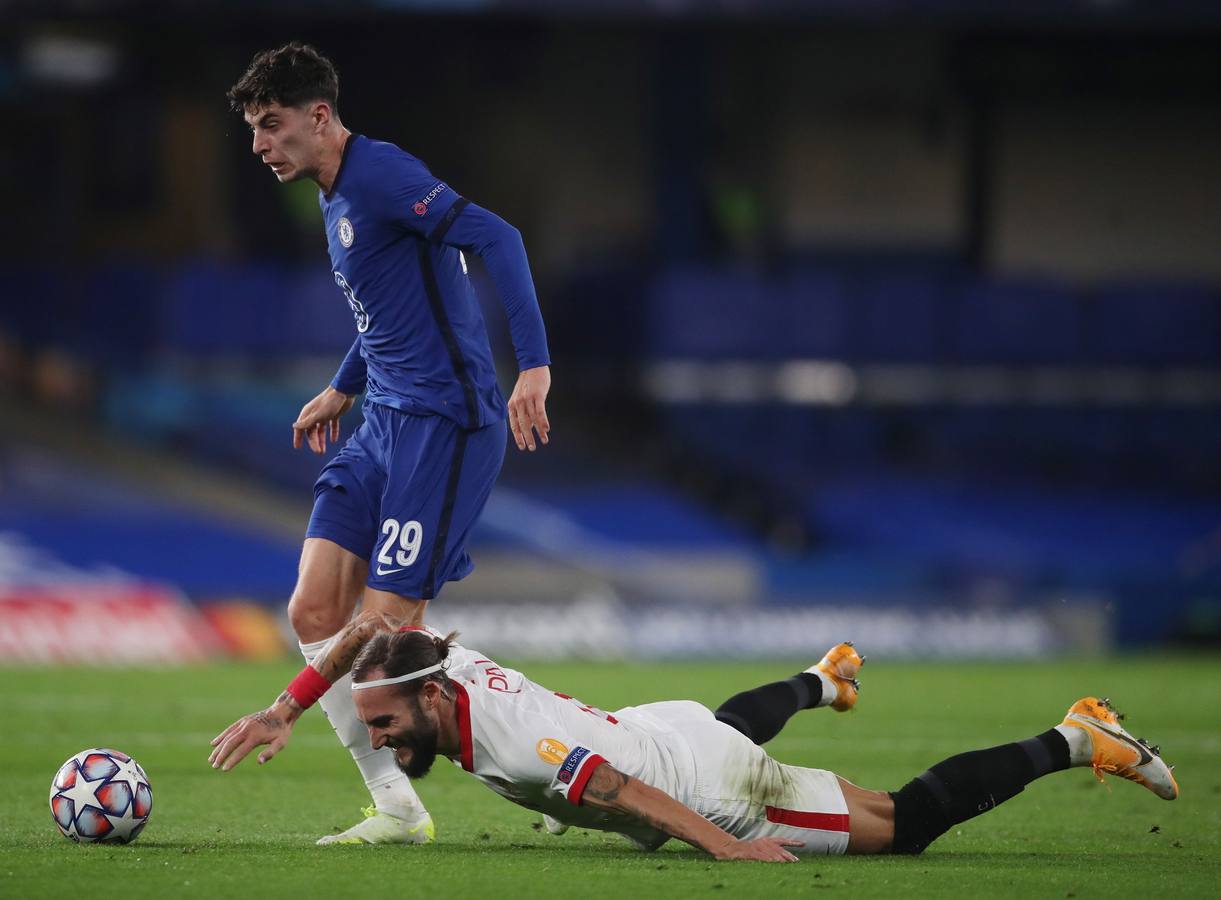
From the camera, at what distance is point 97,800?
19.7ft

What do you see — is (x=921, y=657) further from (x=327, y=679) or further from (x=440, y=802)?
(x=327, y=679)

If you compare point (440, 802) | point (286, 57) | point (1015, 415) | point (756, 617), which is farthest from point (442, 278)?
point (1015, 415)

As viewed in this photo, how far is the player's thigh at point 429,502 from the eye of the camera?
6230 mm

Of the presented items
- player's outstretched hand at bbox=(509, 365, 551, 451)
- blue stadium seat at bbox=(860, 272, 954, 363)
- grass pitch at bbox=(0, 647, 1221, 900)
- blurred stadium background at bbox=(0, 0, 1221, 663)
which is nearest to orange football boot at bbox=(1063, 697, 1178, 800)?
grass pitch at bbox=(0, 647, 1221, 900)

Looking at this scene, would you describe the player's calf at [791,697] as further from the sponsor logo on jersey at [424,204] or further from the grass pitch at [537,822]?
the sponsor logo on jersey at [424,204]

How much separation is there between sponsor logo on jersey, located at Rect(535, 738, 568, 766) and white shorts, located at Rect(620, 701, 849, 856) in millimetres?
446

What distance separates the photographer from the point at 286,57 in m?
6.25

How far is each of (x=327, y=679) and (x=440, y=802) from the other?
210 cm

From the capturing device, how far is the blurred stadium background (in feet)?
63.0

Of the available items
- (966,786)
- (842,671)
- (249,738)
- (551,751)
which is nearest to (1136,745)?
(966,786)

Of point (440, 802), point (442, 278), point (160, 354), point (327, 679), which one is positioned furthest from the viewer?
point (160, 354)

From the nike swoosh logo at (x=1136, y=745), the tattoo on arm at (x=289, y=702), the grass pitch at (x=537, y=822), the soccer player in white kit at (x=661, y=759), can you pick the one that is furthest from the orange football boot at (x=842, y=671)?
the tattoo on arm at (x=289, y=702)

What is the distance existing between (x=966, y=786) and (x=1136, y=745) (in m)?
0.65

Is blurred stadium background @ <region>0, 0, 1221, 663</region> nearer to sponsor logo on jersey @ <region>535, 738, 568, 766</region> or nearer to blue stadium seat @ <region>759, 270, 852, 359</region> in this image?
blue stadium seat @ <region>759, 270, 852, 359</region>
